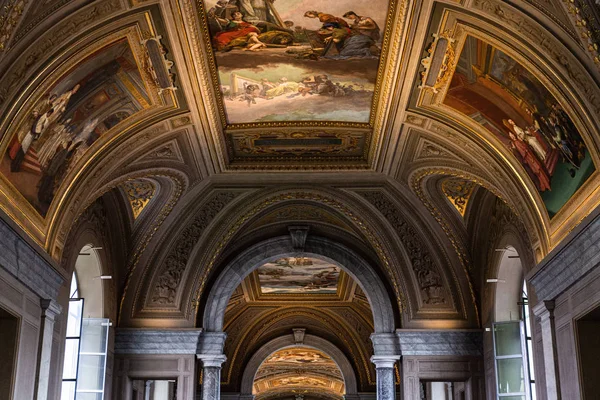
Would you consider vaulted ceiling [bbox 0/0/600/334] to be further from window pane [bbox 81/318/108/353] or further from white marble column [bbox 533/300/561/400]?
window pane [bbox 81/318/108/353]

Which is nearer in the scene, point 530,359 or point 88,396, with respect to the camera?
point 88,396

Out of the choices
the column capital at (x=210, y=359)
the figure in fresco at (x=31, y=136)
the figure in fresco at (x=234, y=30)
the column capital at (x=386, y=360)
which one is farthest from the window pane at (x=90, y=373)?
the figure in fresco at (x=234, y=30)

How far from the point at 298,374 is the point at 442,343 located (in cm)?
2118

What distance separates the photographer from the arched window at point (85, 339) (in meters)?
13.4

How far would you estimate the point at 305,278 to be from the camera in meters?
22.0

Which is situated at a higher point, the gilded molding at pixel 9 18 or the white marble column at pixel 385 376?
the gilded molding at pixel 9 18

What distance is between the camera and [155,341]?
15.1 meters

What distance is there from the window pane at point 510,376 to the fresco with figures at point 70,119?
7.37m

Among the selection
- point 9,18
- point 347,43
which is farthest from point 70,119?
point 347,43

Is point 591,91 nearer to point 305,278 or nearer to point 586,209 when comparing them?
point 586,209

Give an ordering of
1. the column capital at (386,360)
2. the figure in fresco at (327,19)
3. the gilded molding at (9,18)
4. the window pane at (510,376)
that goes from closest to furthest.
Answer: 1. the gilded molding at (9,18)
2. the figure in fresco at (327,19)
3. the window pane at (510,376)
4. the column capital at (386,360)

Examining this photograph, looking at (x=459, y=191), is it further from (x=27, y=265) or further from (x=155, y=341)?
(x=27, y=265)

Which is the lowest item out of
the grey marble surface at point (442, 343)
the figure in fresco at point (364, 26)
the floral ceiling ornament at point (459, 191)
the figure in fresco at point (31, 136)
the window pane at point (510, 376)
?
the window pane at point (510, 376)

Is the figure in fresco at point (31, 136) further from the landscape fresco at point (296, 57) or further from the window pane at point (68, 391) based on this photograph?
the window pane at point (68, 391)
